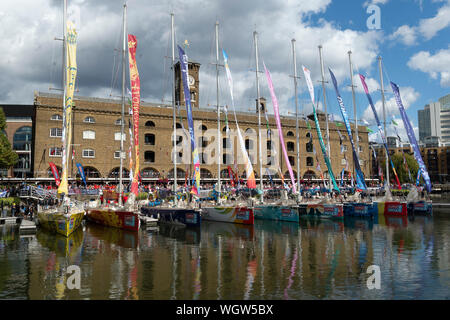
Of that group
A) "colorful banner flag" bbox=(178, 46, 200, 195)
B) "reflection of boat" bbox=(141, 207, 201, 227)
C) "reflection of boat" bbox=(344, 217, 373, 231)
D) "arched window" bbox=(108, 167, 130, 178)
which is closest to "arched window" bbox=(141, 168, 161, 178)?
"arched window" bbox=(108, 167, 130, 178)

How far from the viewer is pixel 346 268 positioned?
15.5 meters

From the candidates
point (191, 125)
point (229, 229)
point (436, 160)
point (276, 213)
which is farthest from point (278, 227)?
point (436, 160)

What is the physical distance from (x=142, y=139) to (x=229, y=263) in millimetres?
44310

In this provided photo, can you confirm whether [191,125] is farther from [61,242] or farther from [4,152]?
[4,152]

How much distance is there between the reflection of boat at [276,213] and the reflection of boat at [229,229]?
455 cm

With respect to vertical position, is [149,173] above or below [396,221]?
above

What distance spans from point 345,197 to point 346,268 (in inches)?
979

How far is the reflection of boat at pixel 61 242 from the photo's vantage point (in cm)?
1981

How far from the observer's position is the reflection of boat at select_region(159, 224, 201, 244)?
23.9 m

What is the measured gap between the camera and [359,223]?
105 feet

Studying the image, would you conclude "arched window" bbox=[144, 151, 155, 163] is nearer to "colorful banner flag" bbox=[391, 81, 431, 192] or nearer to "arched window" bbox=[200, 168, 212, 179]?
"arched window" bbox=[200, 168, 212, 179]

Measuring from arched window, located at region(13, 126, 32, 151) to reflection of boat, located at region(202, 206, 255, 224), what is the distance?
6581 cm

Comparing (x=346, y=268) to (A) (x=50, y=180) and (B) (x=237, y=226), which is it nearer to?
(B) (x=237, y=226)

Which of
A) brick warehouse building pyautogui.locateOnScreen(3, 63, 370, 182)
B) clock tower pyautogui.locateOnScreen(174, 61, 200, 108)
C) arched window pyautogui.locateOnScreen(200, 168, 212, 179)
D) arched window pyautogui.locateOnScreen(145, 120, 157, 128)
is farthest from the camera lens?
clock tower pyautogui.locateOnScreen(174, 61, 200, 108)
